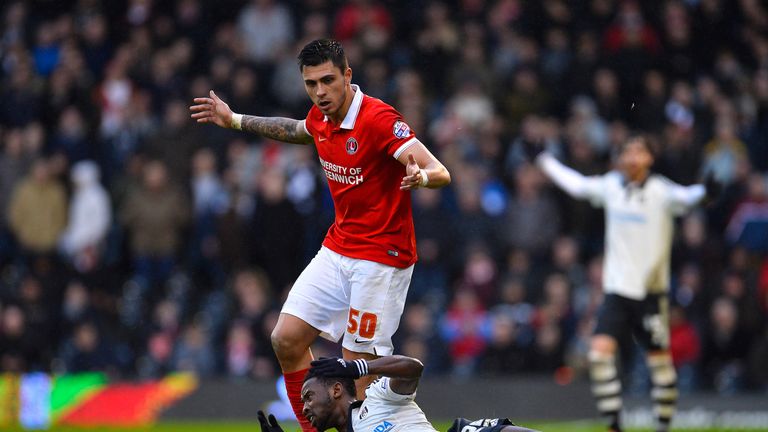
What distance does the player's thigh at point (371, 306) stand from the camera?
9031 mm

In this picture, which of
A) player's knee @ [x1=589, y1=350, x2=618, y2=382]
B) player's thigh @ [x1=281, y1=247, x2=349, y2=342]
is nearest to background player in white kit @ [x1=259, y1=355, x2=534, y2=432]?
player's thigh @ [x1=281, y1=247, x2=349, y2=342]

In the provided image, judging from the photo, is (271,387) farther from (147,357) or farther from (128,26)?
(128,26)

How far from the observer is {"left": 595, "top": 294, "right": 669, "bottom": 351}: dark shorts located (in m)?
12.6

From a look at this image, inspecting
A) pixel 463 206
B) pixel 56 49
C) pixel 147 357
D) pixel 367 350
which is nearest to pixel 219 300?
pixel 147 357

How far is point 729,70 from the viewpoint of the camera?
1916 cm

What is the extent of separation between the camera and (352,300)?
29.8 feet

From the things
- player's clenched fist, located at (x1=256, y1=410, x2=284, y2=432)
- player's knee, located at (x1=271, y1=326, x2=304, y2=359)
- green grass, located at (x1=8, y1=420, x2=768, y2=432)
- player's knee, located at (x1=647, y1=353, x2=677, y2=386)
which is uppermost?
player's knee, located at (x1=271, y1=326, x2=304, y2=359)

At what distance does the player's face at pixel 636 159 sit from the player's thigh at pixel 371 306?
425 cm

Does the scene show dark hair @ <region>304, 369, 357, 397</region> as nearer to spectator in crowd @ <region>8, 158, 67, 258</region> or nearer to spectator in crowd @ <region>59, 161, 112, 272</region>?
spectator in crowd @ <region>59, 161, 112, 272</region>

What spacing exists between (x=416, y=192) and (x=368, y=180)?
8.77 metres

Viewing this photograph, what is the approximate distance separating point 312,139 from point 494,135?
9000mm

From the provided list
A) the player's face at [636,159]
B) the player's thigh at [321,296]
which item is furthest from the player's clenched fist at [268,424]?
the player's face at [636,159]

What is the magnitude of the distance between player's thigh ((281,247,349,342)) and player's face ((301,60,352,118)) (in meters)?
1.03

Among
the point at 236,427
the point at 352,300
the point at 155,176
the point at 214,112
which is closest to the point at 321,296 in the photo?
the point at 352,300
